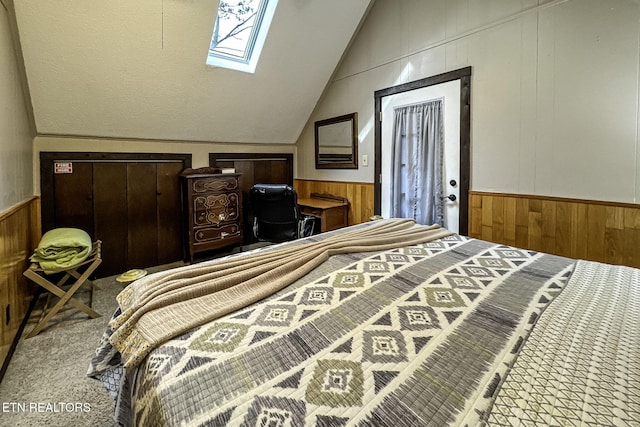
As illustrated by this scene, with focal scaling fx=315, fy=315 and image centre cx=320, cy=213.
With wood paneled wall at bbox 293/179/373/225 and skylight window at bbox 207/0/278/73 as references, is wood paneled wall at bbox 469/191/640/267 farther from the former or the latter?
skylight window at bbox 207/0/278/73

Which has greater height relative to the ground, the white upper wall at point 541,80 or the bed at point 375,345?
the white upper wall at point 541,80

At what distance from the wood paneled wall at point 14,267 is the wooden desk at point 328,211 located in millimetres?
2760

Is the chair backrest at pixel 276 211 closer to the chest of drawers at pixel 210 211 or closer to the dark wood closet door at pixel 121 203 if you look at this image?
the chest of drawers at pixel 210 211

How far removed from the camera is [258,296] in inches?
46.2

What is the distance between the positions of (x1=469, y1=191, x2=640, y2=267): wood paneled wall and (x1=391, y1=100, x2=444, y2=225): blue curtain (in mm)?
399

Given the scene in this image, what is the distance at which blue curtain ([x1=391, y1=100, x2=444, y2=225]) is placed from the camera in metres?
3.17

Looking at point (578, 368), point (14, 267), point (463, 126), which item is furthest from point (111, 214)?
point (578, 368)

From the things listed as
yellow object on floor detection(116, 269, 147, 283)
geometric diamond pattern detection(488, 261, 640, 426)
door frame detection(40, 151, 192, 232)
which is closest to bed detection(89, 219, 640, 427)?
geometric diamond pattern detection(488, 261, 640, 426)

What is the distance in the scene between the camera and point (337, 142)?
14.1 ft

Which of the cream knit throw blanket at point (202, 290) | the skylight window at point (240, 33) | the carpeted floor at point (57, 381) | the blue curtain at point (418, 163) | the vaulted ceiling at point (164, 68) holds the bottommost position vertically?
the carpeted floor at point (57, 381)

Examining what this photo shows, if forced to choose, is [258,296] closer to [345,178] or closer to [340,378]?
[340,378]

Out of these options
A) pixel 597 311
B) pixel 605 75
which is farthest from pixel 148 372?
pixel 605 75

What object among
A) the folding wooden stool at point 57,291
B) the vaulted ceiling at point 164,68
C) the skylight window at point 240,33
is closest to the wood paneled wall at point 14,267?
the folding wooden stool at point 57,291

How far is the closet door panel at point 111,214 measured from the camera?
347 cm
